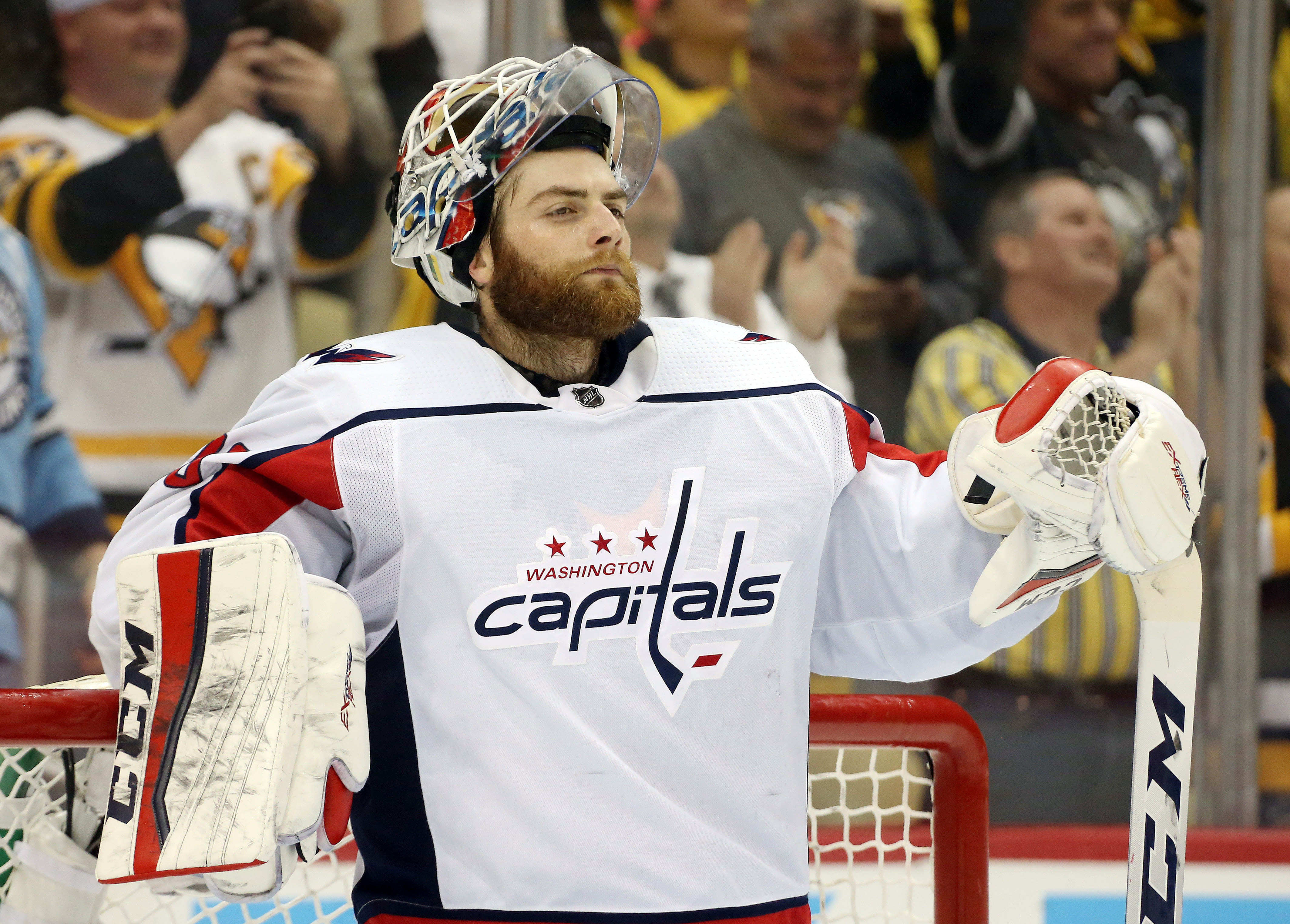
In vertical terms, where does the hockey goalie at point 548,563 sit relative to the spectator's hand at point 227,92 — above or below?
below

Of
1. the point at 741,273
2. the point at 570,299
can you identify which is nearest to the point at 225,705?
the point at 570,299

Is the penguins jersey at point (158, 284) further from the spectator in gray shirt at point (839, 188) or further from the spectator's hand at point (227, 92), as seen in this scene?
the spectator in gray shirt at point (839, 188)

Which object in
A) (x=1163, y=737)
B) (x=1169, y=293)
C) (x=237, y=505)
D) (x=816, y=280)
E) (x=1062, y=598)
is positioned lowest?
(x=1062, y=598)

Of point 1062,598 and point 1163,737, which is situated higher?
point 1163,737

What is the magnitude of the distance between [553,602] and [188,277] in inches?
88.6

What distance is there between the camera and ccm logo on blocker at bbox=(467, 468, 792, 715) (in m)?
1.29

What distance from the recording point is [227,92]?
10.6 ft

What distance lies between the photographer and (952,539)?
1.41 m

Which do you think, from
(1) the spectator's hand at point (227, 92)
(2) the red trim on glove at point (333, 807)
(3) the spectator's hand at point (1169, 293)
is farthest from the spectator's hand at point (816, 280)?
(2) the red trim on glove at point (333, 807)

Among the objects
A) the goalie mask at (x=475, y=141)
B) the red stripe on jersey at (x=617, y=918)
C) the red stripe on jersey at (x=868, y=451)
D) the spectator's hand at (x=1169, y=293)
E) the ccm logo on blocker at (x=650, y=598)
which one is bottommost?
the spectator's hand at (x=1169, y=293)

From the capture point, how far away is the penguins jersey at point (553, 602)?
127cm

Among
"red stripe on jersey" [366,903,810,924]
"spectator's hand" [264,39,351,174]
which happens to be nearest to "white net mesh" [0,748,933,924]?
"red stripe on jersey" [366,903,810,924]

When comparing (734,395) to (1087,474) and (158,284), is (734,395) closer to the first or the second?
(1087,474)

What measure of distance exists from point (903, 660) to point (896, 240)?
2.20 metres
